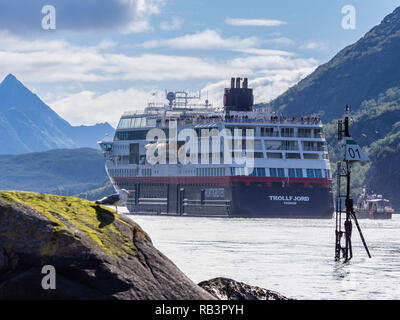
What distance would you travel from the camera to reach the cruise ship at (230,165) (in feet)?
375

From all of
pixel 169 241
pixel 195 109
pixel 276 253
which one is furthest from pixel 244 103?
pixel 276 253

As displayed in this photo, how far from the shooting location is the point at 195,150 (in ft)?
414

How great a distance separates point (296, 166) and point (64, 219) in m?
100

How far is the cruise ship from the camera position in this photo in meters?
114

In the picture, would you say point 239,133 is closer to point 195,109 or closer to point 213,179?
point 213,179

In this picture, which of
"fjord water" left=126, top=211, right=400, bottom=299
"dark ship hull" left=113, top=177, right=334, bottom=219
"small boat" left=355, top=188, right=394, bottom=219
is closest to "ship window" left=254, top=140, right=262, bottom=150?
"dark ship hull" left=113, top=177, right=334, bottom=219

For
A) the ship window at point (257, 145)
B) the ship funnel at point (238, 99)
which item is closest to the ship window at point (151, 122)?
the ship funnel at point (238, 99)

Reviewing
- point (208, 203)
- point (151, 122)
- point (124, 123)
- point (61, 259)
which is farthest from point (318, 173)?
point (61, 259)

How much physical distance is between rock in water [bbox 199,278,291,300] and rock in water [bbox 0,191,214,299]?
2.69 metres

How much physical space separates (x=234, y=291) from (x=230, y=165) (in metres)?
95.4

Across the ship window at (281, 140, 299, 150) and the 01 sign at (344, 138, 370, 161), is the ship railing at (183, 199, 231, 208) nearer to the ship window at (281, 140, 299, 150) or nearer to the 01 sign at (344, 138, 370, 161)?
the ship window at (281, 140, 299, 150)
